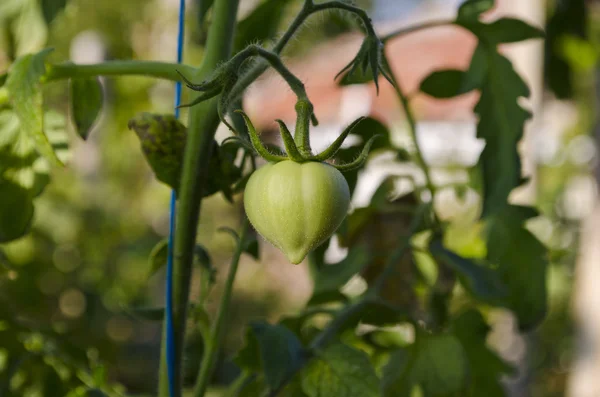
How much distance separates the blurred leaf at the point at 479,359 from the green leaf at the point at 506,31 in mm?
302

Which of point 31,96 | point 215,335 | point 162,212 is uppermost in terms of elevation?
point 31,96

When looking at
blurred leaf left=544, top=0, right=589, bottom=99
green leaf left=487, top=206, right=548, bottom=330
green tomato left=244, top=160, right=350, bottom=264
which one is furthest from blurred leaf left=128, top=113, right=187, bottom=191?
blurred leaf left=544, top=0, right=589, bottom=99

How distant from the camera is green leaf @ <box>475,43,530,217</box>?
2.14ft

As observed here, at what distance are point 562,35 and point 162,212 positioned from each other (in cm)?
242

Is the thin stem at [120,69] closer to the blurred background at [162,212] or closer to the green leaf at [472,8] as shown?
the blurred background at [162,212]

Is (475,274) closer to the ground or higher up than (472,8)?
closer to the ground

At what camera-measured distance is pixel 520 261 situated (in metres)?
0.79

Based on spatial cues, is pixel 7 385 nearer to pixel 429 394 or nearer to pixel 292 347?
pixel 292 347

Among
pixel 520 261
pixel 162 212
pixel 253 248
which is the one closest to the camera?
pixel 253 248

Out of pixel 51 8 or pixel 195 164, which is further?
pixel 51 8

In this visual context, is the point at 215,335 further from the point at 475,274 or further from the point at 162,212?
the point at 162,212

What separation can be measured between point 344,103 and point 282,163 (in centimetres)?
663

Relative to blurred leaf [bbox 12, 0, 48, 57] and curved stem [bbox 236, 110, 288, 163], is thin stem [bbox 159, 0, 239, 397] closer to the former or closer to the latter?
curved stem [bbox 236, 110, 288, 163]

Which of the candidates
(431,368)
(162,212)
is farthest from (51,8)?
(162,212)
